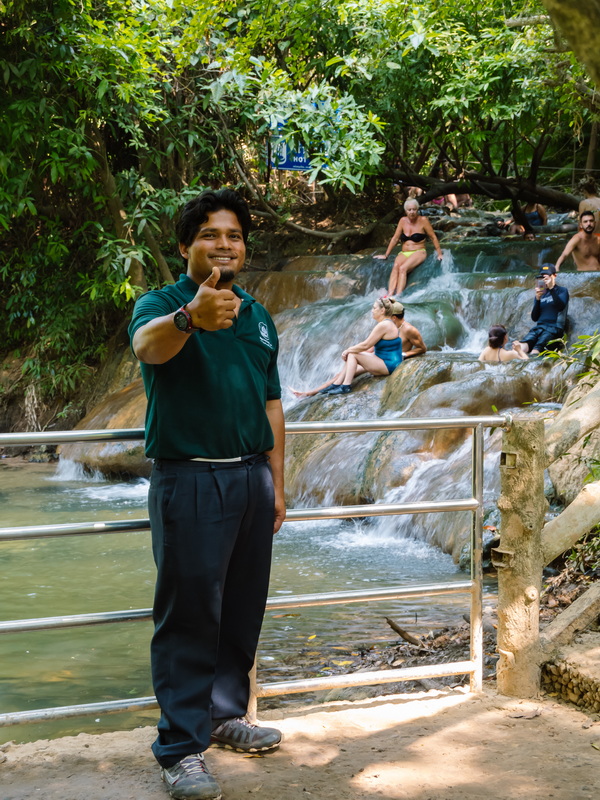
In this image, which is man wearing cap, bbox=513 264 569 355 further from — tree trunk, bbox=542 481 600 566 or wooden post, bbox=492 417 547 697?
wooden post, bbox=492 417 547 697

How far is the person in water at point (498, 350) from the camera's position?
991 cm

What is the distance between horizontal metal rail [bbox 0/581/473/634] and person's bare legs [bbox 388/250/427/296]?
418 inches

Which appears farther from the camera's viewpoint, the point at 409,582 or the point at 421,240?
the point at 421,240

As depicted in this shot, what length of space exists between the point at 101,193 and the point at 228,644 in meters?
11.9

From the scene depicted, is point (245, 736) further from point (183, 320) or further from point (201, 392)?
point (183, 320)

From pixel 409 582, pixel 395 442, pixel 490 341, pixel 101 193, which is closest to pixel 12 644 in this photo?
pixel 409 582

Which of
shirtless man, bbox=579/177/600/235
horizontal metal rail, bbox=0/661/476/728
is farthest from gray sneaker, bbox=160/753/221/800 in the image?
shirtless man, bbox=579/177/600/235

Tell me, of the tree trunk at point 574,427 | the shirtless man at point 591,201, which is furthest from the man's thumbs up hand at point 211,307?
the shirtless man at point 591,201

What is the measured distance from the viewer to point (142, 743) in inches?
115

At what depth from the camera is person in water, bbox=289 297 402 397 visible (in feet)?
34.2

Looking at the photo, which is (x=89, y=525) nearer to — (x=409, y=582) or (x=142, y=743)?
(x=142, y=743)

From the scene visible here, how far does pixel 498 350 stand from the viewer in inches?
396

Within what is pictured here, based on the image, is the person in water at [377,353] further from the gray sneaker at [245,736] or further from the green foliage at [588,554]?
the gray sneaker at [245,736]

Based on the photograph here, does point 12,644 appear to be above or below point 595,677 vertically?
below
